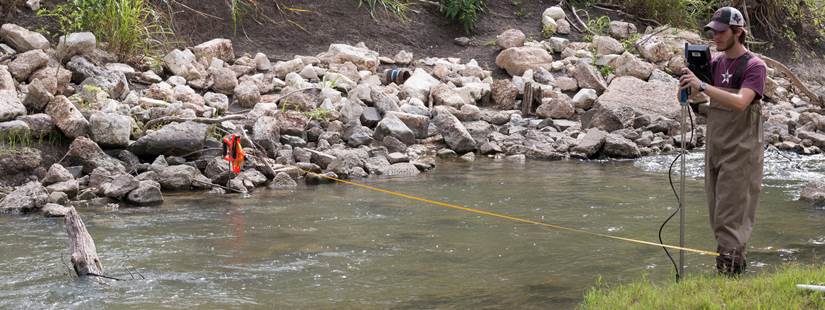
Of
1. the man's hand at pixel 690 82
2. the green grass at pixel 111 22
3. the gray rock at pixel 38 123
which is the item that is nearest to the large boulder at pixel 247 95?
the green grass at pixel 111 22

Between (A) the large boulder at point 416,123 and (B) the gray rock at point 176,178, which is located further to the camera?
(A) the large boulder at point 416,123

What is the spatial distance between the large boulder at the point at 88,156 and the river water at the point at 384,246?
97 centimetres

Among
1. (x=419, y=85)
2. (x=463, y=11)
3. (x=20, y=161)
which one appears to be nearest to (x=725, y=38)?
(x=20, y=161)

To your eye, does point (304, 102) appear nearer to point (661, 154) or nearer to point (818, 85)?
point (661, 154)

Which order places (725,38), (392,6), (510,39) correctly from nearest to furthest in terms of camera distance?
(725,38), (510,39), (392,6)

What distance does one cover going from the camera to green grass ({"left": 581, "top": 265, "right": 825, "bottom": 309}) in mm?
4711

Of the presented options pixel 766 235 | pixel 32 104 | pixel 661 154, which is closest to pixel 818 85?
pixel 661 154

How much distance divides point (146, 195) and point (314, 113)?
3437 mm

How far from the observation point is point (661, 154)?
12.5 m

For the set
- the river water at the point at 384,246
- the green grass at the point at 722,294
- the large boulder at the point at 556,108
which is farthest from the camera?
the large boulder at the point at 556,108

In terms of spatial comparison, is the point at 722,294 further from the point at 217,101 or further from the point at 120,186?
the point at 217,101

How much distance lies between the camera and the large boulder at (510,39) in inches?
637

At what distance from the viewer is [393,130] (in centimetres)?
1197

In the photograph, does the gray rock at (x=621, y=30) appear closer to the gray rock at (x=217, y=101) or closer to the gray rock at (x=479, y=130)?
the gray rock at (x=479, y=130)
